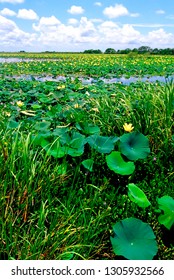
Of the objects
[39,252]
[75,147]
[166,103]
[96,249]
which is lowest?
[96,249]

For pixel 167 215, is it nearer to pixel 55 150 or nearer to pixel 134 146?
pixel 134 146

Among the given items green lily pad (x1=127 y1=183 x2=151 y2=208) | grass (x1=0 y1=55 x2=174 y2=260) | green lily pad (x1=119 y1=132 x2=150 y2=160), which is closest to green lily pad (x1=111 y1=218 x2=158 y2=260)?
grass (x1=0 y1=55 x2=174 y2=260)

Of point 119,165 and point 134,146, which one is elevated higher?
point 134,146

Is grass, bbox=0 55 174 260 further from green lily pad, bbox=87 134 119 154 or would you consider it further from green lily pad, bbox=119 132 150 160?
green lily pad, bbox=119 132 150 160

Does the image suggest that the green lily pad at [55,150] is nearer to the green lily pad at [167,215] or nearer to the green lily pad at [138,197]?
the green lily pad at [138,197]

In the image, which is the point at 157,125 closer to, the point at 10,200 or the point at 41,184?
the point at 41,184

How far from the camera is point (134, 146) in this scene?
114 inches

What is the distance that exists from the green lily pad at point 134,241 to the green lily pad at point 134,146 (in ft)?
2.84

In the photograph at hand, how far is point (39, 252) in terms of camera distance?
6.04ft

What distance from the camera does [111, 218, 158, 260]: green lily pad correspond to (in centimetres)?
189

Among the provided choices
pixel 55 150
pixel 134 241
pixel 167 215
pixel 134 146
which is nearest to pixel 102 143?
pixel 134 146

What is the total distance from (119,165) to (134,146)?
0.74ft
